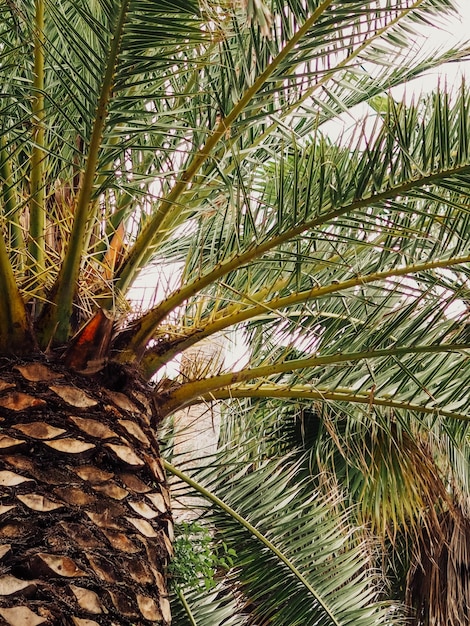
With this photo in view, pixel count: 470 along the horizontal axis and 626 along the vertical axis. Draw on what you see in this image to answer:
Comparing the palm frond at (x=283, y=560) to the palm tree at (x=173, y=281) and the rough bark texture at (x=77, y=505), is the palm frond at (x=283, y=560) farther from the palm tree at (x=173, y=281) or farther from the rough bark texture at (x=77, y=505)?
the rough bark texture at (x=77, y=505)

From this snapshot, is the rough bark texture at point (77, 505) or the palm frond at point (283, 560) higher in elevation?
the rough bark texture at point (77, 505)

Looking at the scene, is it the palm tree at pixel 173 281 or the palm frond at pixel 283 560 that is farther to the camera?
the palm frond at pixel 283 560

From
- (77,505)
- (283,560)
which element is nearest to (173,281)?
(77,505)

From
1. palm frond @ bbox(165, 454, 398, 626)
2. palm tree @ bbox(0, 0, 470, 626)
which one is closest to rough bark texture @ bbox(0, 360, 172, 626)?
palm tree @ bbox(0, 0, 470, 626)

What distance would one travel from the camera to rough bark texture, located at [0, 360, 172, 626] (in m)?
1.96

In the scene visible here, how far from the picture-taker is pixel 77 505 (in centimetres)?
210

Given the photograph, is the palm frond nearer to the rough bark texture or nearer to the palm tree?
the palm tree

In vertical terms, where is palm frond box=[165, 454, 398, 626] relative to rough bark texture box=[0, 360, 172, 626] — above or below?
below

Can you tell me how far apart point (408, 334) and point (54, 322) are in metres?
1.04

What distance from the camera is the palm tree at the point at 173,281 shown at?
199cm

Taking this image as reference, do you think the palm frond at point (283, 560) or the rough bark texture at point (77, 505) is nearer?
the rough bark texture at point (77, 505)

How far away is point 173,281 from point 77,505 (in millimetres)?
882

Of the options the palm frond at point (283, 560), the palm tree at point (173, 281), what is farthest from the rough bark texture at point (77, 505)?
the palm frond at point (283, 560)

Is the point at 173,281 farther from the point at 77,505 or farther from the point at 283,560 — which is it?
the point at 283,560
